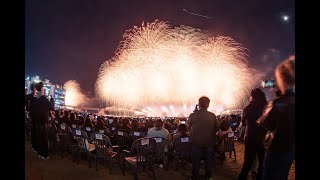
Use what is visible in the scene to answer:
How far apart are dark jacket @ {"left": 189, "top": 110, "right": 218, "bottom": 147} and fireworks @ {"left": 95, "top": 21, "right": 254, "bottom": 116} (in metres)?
8.36

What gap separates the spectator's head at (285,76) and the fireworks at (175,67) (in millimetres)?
9141

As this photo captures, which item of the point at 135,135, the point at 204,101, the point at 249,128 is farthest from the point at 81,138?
the point at 249,128

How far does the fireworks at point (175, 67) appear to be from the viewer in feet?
46.0

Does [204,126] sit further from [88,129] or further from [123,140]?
[88,129]

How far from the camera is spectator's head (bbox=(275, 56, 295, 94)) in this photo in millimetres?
4047

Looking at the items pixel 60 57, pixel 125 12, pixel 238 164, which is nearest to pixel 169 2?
pixel 125 12

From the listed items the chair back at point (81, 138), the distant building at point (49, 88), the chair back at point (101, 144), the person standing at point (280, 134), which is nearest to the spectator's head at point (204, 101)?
the person standing at point (280, 134)

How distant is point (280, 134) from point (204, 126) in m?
1.63

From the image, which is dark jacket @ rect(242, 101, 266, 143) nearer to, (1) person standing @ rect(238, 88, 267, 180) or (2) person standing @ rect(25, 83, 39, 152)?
(1) person standing @ rect(238, 88, 267, 180)

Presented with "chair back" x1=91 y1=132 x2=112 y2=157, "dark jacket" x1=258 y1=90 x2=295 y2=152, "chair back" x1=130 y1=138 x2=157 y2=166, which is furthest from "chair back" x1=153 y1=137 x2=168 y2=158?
"dark jacket" x1=258 y1=90 x2=295 y2=152

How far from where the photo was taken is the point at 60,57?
8898 mm

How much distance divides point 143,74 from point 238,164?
9616 millimetres

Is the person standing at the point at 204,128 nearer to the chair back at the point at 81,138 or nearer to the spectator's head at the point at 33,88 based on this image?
the chair back at the point at 81,138

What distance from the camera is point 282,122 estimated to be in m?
3.93
